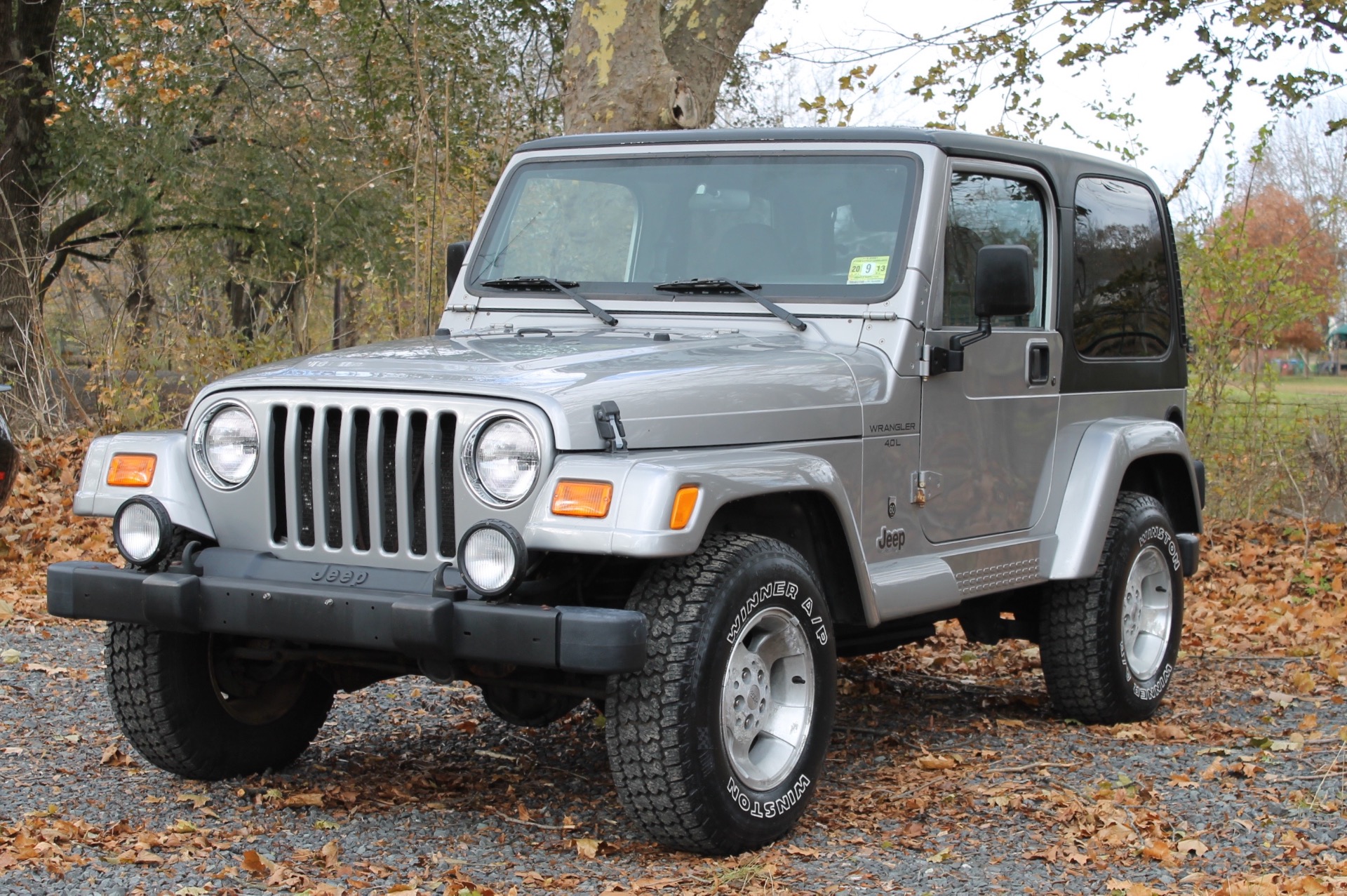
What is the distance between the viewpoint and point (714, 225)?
16.7ft

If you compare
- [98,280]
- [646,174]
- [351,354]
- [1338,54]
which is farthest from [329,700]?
[98,280]

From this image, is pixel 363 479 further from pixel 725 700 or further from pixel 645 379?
pixel 725 700

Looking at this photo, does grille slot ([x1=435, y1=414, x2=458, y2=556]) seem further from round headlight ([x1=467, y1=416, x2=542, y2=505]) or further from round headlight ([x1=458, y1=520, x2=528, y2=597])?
round headlight ([x1=458, y1=520, x2=528, y2=597])

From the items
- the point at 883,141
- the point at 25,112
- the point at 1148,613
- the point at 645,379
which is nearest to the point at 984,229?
the point at 883,141

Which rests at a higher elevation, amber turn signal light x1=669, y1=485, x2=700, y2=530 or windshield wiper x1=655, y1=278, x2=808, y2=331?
windshield wiper x1=655, y1=278, x2=808, y2=331

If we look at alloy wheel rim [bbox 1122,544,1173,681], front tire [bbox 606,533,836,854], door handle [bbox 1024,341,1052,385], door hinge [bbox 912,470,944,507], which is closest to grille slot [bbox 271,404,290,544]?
front tire [bbox 606,533,836,854]

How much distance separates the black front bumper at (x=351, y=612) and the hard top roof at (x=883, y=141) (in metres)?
2.14

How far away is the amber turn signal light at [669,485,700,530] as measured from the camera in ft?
11.7

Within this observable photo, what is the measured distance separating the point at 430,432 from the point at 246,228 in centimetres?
1639

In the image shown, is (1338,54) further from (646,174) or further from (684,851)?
(684,851)

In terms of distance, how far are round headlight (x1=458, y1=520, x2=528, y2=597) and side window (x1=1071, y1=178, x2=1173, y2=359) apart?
292cm

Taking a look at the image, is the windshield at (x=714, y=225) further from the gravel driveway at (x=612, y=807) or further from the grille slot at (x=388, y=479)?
the gravel driveway at (x=612, y=807)

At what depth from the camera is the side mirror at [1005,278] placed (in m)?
4.58

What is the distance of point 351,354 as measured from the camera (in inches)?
172
